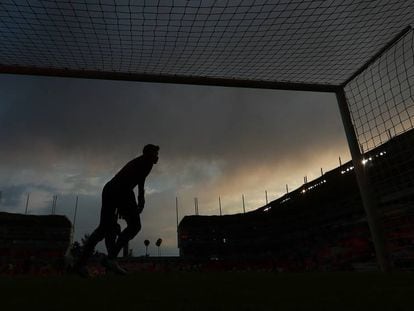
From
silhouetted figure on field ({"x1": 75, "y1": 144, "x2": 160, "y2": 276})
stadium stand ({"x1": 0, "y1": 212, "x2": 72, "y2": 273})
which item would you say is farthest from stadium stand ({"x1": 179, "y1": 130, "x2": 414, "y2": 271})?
silhouetted figure on field ({"x1": 75, "y1": 144, "x2": 160, "y2": 276})

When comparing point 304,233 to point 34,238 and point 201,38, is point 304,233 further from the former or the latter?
point 201,38

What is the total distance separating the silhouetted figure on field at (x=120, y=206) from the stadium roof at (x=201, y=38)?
389cm

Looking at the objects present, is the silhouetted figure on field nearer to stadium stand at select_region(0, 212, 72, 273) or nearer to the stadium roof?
the stadium roof

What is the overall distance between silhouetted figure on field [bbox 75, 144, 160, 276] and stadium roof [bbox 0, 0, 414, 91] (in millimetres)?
3891

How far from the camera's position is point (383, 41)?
7.99 metres

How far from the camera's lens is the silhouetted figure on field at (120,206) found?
3.99 meters

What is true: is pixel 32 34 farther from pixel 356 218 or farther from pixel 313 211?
pixel 313 211

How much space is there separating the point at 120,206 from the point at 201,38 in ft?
16.4

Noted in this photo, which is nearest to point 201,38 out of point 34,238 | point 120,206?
point 120,206

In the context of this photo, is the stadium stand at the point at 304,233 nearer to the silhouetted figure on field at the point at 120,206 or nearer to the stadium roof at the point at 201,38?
the stadium roof at the point at 201,38

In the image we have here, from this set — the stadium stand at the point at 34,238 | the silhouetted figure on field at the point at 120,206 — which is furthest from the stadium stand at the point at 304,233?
the silhouetted figure on field at the point at 120,206

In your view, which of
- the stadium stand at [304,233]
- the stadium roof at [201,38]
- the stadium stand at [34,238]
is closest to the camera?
the stadium roof at [201,38]

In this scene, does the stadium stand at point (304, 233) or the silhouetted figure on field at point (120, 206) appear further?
the stadium stand at point (304, 233)

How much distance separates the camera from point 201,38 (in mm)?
7625
